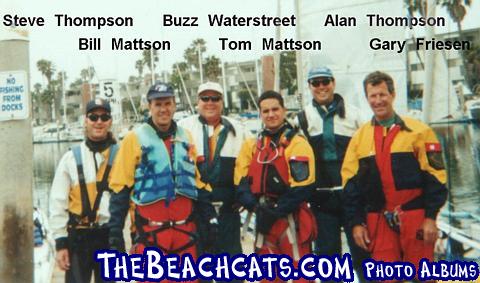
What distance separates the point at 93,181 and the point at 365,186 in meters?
1.69

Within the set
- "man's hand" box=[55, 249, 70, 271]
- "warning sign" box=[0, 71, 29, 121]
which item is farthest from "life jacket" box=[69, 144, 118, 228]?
"warning sign" box=[0, 71, 29, 121]

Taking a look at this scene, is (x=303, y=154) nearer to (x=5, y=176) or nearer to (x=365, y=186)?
(x=365, y=186)

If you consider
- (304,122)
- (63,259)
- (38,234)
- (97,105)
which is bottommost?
(38,234)

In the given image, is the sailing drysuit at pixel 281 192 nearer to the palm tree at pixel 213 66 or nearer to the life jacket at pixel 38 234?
A: the life jacket at pixel 38 234

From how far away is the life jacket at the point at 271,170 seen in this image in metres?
3.38

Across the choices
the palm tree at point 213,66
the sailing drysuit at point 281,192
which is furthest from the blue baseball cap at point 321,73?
the palm tree at point 213,66

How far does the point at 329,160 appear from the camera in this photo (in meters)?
3.62

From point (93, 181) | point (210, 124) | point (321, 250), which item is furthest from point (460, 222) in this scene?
point (93, 181)

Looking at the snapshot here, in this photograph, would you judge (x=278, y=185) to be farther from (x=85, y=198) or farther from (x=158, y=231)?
(x=85, y=198)

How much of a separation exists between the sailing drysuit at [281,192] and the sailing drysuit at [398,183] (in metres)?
0.30

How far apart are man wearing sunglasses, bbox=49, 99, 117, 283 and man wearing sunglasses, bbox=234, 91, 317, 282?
2.93 feet

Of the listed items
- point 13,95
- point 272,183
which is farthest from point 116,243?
point 13,95

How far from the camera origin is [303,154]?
10.9ft

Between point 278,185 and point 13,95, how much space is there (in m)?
1.88
